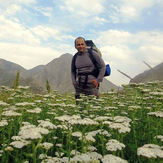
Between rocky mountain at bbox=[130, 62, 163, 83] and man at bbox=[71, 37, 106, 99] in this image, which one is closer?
man at bbox=[71, 37, 106, 99]

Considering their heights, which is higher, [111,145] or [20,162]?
[111,145]

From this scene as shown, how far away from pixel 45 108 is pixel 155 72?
19808 millimetres

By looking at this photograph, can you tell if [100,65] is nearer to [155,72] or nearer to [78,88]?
[78,88]

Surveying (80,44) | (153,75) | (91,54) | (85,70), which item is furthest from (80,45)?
(153,75)

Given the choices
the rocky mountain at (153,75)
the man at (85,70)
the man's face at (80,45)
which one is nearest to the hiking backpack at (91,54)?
the man at (85,70)

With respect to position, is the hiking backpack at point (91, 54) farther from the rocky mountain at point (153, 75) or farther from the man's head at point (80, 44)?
Result: the rocky mountain at point (153, 75)

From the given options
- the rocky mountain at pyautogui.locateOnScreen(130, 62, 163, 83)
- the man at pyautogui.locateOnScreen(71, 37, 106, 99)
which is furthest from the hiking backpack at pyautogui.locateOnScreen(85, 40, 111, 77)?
the rocky mountain at pyautogui.locateOnScreen(130, 62, 163, 83)

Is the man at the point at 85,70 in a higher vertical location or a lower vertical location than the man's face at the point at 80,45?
lower

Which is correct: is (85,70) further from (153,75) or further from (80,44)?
(153,75)

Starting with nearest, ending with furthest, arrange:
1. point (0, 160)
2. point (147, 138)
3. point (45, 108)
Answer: point (0, 160)
point (147, 138)
point (45, 108)

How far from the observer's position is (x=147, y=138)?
491cm

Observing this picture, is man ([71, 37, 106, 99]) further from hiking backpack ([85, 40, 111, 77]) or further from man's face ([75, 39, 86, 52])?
hiking backpack ([85, 40, 111, 77])

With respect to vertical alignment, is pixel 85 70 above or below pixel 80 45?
below

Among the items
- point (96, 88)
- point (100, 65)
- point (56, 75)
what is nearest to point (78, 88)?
point (96, 88)
